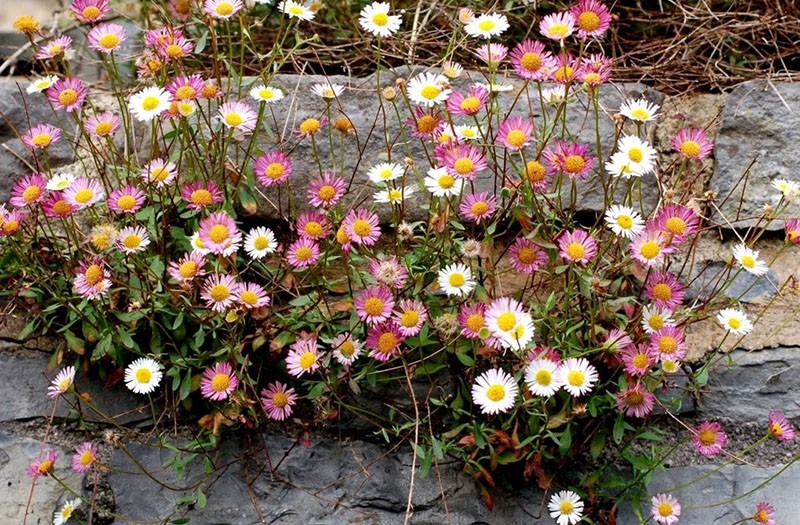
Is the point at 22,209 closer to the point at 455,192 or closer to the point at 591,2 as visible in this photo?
the point at 455,192

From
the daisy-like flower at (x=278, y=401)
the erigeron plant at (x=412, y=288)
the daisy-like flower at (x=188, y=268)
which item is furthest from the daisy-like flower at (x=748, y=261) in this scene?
the daisy-like flower at (x=188, y=268)

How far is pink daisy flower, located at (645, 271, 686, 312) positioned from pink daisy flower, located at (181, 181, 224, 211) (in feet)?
2.98

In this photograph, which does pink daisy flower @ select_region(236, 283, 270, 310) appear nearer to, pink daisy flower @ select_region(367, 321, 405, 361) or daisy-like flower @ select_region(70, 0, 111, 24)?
pink daisy flower @ select_region(367, 321, 405, 361)

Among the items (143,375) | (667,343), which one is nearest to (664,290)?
(667,343)

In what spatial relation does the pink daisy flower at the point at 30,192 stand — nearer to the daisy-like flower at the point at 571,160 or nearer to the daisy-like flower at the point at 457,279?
the daisy-like flower at the point at 457,279

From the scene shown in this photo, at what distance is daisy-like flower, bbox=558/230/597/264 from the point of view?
178 cm

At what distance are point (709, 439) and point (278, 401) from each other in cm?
86

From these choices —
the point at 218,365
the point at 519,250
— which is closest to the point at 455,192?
the point at 519,250

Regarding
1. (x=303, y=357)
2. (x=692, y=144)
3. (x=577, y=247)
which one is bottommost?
(x=303, y=357)

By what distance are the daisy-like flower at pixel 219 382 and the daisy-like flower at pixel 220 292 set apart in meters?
0.12

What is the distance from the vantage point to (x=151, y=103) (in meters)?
1.94

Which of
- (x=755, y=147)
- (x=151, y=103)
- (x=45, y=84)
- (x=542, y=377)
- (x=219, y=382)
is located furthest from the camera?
(x=755, y=147)

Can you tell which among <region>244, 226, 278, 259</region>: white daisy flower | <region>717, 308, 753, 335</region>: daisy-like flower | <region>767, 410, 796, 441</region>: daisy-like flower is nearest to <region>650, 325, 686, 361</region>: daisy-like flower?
<region>717, 308, 753, 335</region>: daisy-like flower

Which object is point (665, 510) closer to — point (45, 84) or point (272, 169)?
point (272, 169)
